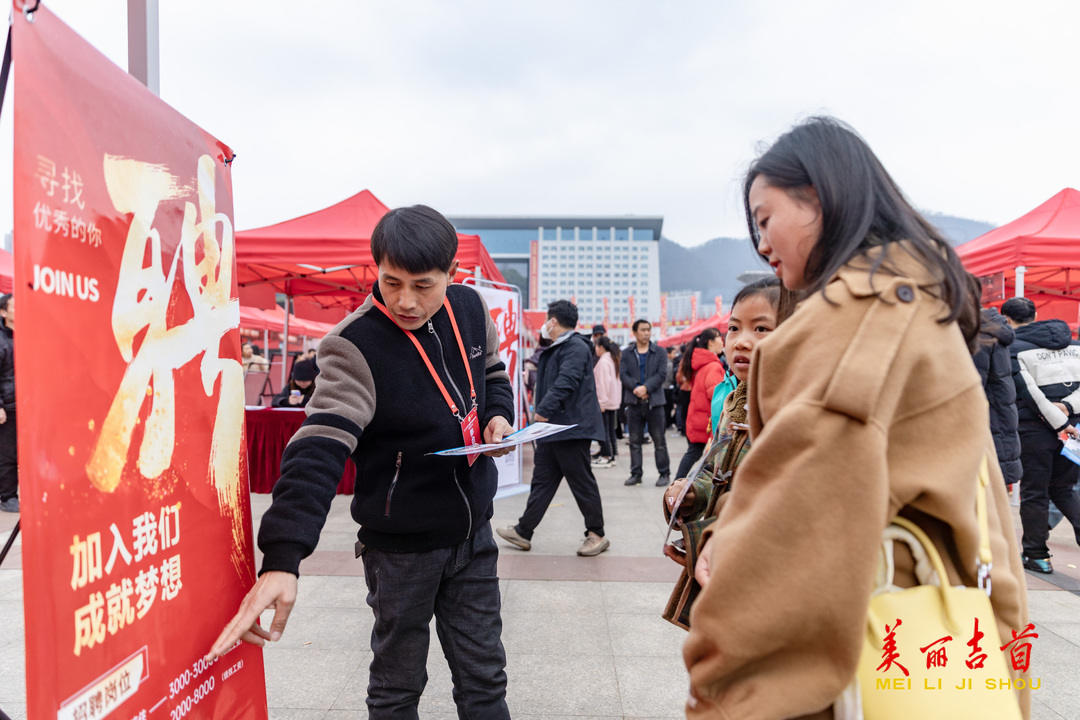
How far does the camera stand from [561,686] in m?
2.71

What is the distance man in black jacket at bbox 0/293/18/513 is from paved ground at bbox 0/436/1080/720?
5.85 ft

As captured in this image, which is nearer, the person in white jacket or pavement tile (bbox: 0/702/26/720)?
pavement tile (bbox: 0/702/26/720)

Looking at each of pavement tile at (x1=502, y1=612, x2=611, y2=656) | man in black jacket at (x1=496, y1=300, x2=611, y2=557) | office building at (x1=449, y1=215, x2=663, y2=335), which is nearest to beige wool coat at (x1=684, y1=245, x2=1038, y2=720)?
pavement tile at (x1=502, y1=612, x2=611, y2=656)

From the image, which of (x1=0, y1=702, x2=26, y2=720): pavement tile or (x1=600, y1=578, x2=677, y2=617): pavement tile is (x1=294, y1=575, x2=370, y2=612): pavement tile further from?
(x1=600, y1=578, x2=677, y2=617): pavement tile

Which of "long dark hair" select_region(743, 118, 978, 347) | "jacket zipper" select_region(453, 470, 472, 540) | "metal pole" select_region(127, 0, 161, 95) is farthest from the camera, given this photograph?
"jacket zipper" select_region(453, 470, 472, 540)

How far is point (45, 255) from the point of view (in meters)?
0.94

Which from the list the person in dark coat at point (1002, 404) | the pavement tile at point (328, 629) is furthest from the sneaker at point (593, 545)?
the person in dark coat at point (1002, 404)

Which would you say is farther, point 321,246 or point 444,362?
point 321,246

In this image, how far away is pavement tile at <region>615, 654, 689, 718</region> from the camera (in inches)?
99.5

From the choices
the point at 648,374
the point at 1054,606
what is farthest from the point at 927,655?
the point at 648,374

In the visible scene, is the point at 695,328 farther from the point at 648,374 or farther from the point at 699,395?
the point at 699,395

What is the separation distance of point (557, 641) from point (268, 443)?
418 centimetres

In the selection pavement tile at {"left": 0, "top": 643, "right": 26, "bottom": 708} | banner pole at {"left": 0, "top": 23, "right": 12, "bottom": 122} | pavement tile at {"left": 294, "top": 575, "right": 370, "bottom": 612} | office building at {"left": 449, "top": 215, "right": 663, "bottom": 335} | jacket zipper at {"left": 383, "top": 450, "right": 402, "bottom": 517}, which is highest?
office building at {"left": 449, "top": 215, "right": 663, "bottom": 335}

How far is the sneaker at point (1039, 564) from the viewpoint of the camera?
166 inches
